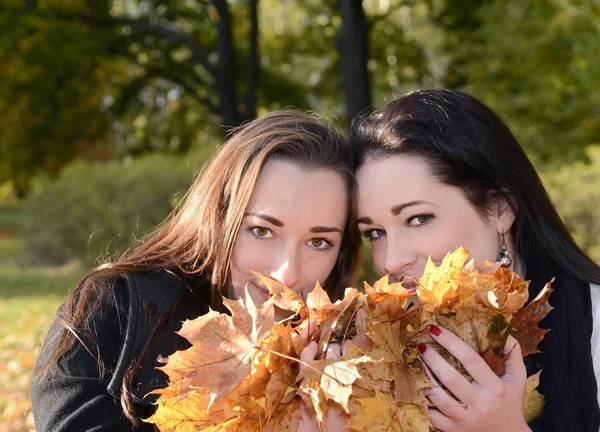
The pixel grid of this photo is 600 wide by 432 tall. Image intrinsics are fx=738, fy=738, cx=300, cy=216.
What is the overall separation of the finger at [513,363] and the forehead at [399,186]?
78 cm

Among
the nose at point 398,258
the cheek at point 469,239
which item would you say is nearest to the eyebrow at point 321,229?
the nose at point 398,258

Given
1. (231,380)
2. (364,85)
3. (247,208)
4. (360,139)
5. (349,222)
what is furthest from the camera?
(364,85)

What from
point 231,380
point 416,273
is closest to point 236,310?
point 231,380

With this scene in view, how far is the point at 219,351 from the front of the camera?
5.80 feet

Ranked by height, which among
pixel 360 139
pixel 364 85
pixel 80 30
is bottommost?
pixel 360 139

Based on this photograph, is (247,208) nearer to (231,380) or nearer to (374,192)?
(374,192)

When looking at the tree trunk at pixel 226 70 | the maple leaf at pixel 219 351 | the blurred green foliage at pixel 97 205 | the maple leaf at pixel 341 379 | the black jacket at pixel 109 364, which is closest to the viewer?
the maple leaf at pixel 341 379

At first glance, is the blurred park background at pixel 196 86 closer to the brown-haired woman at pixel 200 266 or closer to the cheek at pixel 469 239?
the brown-haired woman at pixel 200 266

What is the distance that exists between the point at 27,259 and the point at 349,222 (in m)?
13.5

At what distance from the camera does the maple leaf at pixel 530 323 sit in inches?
82.6

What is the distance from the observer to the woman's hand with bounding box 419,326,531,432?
1909 millimetres

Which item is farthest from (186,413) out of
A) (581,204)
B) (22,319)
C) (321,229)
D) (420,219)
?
(581,204)

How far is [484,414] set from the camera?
1925 millimetres

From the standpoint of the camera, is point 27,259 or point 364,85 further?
point 27,259
